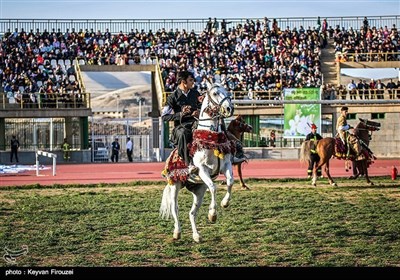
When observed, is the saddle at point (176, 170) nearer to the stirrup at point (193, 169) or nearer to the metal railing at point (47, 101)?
the stirrup at point (193, 169)

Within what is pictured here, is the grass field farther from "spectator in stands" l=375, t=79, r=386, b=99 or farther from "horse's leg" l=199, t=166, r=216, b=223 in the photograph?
"spectator in stands" l=375, t=79, r=386, b=99

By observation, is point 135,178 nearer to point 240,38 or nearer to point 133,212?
point 133,212

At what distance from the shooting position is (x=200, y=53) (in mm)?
55188

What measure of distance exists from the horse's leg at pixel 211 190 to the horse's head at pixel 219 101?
3.14 feet

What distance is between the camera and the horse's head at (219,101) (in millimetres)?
13992

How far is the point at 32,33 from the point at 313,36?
18323mm

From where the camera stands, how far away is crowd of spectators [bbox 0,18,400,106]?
5134 cm

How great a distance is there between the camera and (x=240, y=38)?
57469mm

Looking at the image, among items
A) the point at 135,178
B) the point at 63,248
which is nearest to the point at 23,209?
the point at 63,248

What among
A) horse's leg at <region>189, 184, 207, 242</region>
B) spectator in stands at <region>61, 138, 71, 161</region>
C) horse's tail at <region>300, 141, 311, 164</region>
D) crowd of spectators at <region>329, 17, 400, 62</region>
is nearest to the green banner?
crowd of spectators at <region>329, 17, 400, 62</region>

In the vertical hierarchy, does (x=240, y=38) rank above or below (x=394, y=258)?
above

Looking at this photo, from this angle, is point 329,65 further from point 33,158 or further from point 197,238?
point 197,238

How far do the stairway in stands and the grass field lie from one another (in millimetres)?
31361

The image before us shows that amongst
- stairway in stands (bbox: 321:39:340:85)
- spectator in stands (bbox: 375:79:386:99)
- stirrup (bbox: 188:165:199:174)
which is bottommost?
stirrup (bbox: 188:165:199:174)
